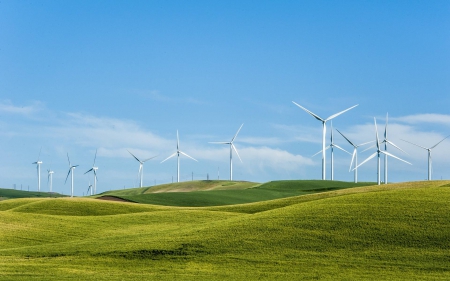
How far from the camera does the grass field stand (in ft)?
102

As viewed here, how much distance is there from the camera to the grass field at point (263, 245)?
31016mm

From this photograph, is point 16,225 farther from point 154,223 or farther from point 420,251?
point 420,251

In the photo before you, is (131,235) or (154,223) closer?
(131,235)

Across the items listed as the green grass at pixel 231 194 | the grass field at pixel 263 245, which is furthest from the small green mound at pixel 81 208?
the green grass at pixel 231 194

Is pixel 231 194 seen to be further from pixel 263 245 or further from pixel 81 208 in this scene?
pixel 263 245

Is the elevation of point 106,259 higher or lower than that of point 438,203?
lower

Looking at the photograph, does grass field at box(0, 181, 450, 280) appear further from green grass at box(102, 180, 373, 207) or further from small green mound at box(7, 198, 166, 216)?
green grass at box(102, 180, 373, 207)

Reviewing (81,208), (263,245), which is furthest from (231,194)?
(263,245)

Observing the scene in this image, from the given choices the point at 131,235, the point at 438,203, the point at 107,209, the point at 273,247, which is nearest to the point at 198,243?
the point at 273,247

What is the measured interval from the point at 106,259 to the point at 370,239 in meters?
14.4

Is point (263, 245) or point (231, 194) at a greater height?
point (231, 194)

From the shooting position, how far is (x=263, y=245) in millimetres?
36219

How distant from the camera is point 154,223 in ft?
161

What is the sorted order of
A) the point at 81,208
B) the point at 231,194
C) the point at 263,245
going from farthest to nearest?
the point at 231,194 < the point at 81,208 < the point at 263,245
